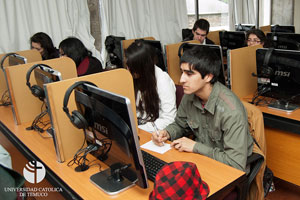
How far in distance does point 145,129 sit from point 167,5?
3.47 metres

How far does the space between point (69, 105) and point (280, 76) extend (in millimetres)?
1399

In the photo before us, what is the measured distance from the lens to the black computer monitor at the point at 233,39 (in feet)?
12.4

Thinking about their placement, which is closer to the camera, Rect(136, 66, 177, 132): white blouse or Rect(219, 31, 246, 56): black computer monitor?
Rect(136, 66, 177, 132): white blouse

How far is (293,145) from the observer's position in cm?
201

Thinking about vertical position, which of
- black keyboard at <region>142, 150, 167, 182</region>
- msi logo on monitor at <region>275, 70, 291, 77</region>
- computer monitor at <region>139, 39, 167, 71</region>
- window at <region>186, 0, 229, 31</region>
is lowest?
black keyboard at <region>142, 150, 167, 182</region>

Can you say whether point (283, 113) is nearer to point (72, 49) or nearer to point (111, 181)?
point (111, 181)

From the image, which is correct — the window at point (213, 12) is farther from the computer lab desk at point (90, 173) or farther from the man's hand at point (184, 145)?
the man's hand at point (184, 145)

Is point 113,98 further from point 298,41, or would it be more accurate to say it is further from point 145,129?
point 298,41

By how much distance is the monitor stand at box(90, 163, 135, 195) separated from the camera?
4.05 feet

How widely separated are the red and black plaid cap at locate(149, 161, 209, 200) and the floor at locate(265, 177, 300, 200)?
136 cm

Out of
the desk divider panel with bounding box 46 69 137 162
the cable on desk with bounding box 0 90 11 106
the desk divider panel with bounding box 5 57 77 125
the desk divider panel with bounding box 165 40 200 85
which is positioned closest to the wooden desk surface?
the desk divider panel with bounding box 46 69 137 162

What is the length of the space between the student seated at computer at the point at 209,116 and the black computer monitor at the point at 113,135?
0.38 m

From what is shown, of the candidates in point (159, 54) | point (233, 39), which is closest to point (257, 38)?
point (233, 39)

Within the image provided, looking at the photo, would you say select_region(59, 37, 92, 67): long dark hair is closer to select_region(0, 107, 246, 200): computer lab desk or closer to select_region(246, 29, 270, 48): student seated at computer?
select_region(0, 107, 246, 200): computer lab desk
